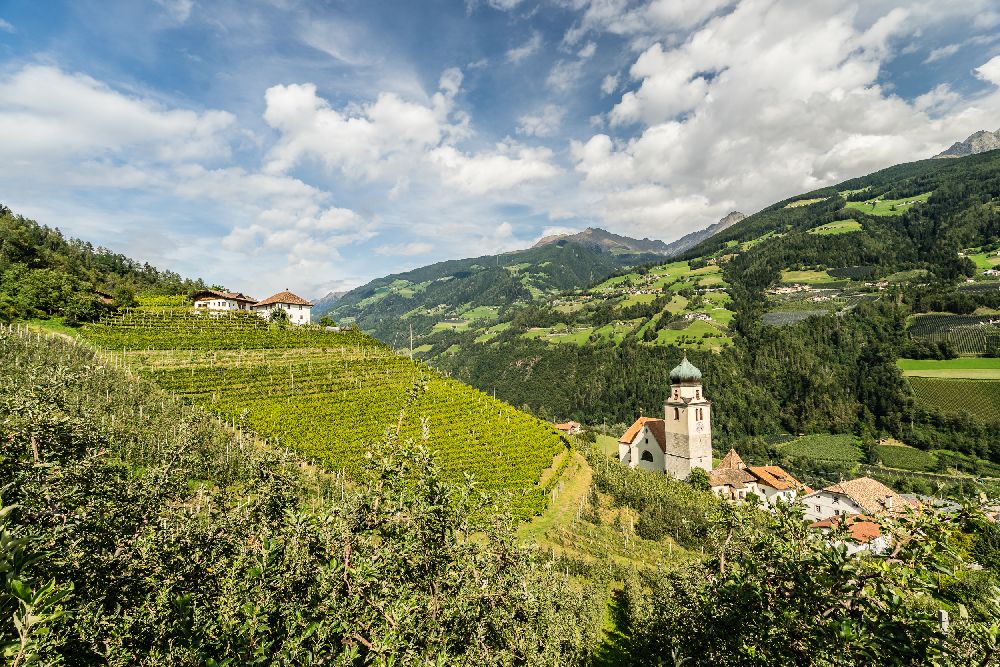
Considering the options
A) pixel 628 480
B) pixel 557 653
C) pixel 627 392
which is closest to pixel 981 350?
pixel 627 392

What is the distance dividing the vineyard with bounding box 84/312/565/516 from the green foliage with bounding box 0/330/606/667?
1940 centimetres

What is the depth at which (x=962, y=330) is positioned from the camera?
139125mm

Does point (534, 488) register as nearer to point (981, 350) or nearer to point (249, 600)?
point (249, 600)

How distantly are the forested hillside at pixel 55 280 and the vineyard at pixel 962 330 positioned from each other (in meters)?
217

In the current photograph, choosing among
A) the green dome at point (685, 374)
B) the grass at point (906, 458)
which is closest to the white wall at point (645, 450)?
the green dome at point (685, 374)

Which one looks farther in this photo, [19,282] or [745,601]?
[19,282]

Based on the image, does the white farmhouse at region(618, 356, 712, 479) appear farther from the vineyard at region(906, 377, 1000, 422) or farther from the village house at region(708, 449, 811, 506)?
the vineyard at region(906, 377, 1000, 422)

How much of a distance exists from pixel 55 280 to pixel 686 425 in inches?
3556

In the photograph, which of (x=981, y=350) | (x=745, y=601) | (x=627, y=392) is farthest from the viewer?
(x=627, y=392)

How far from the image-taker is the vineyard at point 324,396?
1437 inches

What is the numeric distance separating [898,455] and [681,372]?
94.3m

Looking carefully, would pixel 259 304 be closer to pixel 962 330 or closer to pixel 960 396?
pixel 960 396

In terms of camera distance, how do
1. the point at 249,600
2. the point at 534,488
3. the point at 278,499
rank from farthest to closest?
the point at 534,488 → the point at 278,499 → the point at 249,600

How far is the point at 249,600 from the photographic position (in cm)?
634
